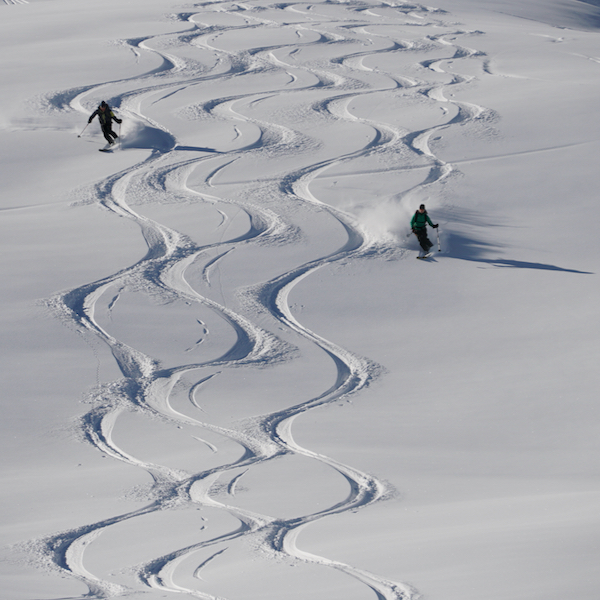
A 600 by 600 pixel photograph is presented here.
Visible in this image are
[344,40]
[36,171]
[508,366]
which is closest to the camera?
[508,366]

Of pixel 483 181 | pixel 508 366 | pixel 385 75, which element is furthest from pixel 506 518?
pixel 385 75

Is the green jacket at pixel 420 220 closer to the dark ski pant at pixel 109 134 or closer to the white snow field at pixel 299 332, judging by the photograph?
the white snow field at pixel 299 332

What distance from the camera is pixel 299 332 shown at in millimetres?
9414

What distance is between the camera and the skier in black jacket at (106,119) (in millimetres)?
14812

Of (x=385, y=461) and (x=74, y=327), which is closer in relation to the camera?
(x=385, y=461)

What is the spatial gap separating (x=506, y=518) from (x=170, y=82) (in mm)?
15586

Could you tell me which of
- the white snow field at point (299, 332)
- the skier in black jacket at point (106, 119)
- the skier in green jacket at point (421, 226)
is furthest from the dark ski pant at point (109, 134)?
the skier in green jacket at point (421, 226)

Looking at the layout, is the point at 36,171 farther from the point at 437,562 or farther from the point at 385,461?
the point at 437,562

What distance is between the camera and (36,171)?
46.5ft

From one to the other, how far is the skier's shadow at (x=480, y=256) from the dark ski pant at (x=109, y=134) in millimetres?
7046

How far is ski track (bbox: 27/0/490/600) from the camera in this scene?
5.66m

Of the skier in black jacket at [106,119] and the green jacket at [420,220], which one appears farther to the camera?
the skier in black jacket at [106,119]

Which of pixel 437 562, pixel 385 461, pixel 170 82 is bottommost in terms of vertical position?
pixel 385 461

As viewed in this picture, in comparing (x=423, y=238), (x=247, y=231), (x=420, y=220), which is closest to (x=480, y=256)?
(x=423, y=238)
